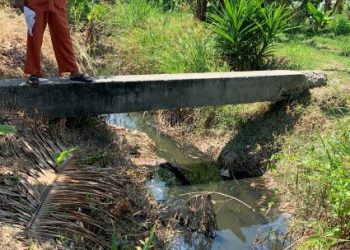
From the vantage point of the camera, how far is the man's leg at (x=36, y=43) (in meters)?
5.22

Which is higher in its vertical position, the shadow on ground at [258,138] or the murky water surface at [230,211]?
the shadow on ground at [258,138]

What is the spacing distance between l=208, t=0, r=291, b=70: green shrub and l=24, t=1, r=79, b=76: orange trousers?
3184mm

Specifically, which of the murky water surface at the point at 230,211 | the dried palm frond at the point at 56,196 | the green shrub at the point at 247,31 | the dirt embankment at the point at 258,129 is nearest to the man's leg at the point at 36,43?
the dried palm frond at the point at 56,196

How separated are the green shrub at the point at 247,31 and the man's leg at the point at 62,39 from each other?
3.15 metres

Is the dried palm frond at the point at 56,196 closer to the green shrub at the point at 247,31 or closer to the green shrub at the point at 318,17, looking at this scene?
the green shrub at the point at 247,31

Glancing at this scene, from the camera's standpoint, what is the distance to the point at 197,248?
4988mm

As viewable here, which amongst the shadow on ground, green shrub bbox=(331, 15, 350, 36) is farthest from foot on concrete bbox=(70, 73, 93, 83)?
green shrub bbox=(331, 15, 350, 36)

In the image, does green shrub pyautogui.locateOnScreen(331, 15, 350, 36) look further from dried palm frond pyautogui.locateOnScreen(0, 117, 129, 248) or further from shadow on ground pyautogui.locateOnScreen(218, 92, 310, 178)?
dried palm frond pyautogui.locateOnScreen(0, 117, 129, 248)

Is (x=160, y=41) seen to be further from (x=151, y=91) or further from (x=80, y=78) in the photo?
(x=80, y=78)

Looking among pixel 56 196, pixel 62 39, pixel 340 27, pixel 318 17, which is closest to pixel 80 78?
pixel 62 39

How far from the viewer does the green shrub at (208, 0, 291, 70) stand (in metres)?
7.99

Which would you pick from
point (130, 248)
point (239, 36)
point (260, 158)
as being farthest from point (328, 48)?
point (130, 248)

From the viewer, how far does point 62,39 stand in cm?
545

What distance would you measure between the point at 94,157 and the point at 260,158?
8.75 feet
